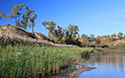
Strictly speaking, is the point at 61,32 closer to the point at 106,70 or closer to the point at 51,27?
the point at 51,27

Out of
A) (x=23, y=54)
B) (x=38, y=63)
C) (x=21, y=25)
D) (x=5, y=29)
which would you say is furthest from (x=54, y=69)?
(x=21, y=25)

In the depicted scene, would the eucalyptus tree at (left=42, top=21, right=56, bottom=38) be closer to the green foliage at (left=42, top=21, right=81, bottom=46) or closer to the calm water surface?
the green foliage at (left=42, top=21, right=81, bottom=46)

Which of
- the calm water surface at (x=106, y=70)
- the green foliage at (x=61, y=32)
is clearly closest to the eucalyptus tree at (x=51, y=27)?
the green foliage at (x=61, y=32)

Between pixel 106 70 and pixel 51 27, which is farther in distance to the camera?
pixel 51 27

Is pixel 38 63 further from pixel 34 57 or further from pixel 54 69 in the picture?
pixel 54 69

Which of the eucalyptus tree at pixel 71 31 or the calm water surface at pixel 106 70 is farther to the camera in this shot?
the eucalyptus tree at pixel 71 31

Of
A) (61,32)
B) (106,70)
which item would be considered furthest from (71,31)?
(106,70)

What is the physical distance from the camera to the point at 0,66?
6961mm

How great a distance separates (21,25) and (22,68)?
4716 centimetres

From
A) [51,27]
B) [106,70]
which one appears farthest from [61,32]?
[106,70]

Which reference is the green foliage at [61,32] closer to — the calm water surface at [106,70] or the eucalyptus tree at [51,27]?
the eucalyptus tree at [51,27]

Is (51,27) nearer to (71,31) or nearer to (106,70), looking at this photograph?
(71,31)

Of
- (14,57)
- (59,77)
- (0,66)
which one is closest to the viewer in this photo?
(0,66)

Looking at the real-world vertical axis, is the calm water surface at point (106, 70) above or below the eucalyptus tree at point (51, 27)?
below
